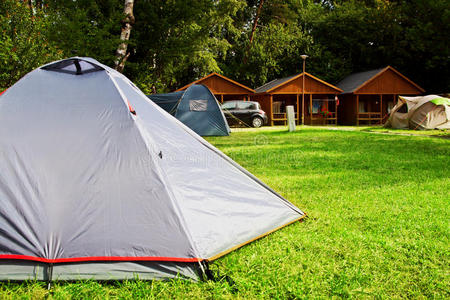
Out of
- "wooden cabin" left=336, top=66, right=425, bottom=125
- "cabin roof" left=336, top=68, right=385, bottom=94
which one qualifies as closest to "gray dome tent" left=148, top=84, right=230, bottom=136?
"wooden cabin" left=336, top=66, right=425, bottom=125

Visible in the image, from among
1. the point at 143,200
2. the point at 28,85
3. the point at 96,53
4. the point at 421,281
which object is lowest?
the point at 421,281

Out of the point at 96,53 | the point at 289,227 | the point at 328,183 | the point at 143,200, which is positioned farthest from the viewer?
the point at 96,53

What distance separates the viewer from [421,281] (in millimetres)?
2400

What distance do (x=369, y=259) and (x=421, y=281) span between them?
0.40 m

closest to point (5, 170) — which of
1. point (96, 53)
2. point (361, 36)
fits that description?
point (96, 53)

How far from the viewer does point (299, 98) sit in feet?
94.1

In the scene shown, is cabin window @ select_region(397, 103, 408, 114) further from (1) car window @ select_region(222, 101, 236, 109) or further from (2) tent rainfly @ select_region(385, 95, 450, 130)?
(1) car window @ select_region(222, 101, 236, 109)

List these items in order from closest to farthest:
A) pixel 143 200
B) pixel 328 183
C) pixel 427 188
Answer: pixel 143 200 < pixel 427 188 < pixel 328 183

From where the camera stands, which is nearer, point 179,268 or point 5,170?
point 179,268

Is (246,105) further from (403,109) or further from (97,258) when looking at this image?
(97,258)

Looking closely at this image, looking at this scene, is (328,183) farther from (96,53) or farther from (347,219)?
(96,53)

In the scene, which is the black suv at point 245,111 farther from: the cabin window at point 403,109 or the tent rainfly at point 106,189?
the tent rainfly at point 106,189

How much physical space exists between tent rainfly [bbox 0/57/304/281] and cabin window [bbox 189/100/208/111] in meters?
11.1

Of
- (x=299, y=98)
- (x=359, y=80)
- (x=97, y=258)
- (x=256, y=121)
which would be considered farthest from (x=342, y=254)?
(x=359, y=80)
